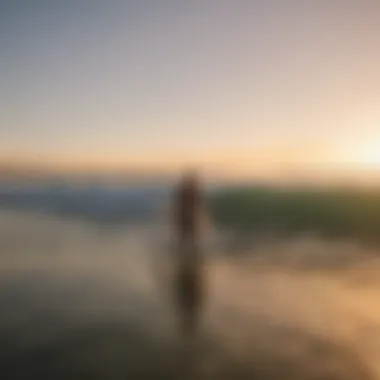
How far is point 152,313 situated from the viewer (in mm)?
2098

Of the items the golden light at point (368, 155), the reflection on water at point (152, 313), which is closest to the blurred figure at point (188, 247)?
the reflection on water at point (152, 313)

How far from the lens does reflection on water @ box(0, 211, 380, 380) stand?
174 centimetres

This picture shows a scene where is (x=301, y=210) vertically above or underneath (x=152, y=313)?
above

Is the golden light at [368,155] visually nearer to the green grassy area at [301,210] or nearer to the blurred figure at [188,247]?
the green grassy area at [301,210]

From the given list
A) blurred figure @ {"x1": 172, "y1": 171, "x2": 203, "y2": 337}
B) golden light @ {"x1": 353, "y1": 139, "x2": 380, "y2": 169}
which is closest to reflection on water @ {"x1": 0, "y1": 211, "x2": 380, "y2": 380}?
blurred figure @ {"x1": 172, "y1": 171, "x2": 203, "y2": 337}

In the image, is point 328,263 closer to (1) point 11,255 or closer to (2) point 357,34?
(2) point 357,34

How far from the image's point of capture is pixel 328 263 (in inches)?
98.7

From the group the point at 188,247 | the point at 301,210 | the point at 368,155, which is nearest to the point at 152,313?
the point at 188,247

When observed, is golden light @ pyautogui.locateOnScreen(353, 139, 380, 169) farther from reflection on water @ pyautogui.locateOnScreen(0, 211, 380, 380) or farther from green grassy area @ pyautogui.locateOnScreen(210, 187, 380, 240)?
reflection on water @ pyautogui.locateOnScreen(0, 211, 380, 380)

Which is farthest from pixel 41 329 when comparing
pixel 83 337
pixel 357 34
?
pixel 357 34

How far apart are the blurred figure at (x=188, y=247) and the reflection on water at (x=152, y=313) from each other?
0.06m

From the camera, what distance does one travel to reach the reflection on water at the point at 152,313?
1738 mm

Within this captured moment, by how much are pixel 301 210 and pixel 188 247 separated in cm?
60

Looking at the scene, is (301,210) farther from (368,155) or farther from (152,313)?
(152,313)
